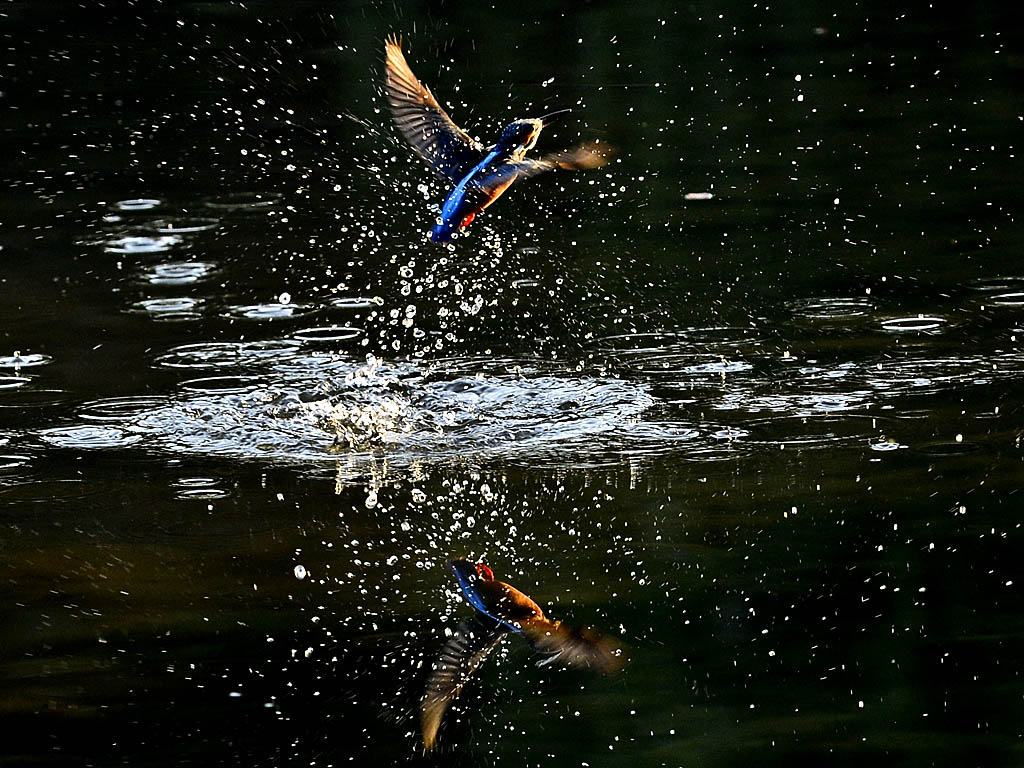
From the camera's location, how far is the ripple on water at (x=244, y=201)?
16.3 feet

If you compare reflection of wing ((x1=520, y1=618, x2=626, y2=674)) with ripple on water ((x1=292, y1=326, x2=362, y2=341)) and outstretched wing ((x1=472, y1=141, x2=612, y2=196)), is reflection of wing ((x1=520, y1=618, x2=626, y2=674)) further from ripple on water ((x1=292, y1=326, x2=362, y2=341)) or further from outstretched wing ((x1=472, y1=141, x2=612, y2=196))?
ripple on water ((x1=292, y1=326, x2=362, y2=341))

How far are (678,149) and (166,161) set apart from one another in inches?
72.4

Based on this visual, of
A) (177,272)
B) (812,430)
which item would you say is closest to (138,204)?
(177,272)

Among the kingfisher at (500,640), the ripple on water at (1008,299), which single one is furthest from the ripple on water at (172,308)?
the ripple on water at (1008,299)

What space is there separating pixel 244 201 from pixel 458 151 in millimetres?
2116

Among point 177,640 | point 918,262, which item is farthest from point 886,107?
point 177,640

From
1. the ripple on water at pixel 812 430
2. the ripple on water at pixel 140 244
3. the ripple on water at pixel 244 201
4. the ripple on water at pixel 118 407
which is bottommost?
the ripple on water at pixel 812 430

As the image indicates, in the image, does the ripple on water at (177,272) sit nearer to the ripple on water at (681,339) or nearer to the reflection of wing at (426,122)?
the ripple on water at (681,339)

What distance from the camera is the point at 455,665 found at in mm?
2361

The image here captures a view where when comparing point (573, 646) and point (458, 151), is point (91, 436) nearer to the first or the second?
point (458, 151)

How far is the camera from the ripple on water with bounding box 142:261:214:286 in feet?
14.2

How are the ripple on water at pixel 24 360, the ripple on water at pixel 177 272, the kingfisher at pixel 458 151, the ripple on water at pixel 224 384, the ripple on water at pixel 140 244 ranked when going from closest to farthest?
1. the kingfisher at pixel 458 151
2. the ripple on water at pixel 224 384
3. the ripple on water at pixel 24 360
4. the ripple on water at pixel 177 272
5. the ripple on water at pixel 140 244

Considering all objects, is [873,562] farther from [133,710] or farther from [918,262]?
[918,262]

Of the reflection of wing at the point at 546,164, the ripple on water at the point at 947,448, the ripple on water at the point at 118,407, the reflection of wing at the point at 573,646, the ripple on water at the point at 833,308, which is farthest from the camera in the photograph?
the ripple on water at the point at 833,308
